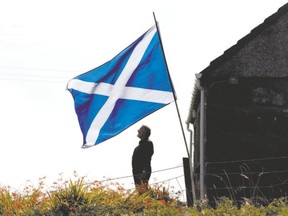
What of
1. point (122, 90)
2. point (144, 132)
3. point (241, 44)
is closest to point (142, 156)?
point (144, 132)

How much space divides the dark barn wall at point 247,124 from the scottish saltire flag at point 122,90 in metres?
4.33

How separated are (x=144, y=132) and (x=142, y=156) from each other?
18.2 inches

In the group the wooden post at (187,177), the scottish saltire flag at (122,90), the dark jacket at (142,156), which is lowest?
the wooden post at (187,177)

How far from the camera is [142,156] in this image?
13961mm

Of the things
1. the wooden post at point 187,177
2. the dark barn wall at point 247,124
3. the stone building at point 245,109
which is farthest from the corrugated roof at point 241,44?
the wooden post at point 187,177

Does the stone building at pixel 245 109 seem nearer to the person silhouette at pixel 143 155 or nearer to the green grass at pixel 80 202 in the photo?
the person silhouette at pixel 143 155

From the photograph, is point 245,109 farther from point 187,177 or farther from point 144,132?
point 187,177

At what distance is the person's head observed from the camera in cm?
1377

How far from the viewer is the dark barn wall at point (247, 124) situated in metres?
16.3

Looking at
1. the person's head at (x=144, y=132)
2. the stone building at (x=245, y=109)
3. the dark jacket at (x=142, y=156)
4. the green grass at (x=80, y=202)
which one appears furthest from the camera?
the stone building at (x=245, y=109)

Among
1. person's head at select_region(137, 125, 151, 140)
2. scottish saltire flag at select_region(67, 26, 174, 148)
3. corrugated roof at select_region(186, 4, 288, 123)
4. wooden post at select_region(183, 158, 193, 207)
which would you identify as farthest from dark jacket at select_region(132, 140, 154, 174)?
corrugated roof at select_region(186, 4, 288, 123)

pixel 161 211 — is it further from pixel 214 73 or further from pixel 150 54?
pixel 214 73

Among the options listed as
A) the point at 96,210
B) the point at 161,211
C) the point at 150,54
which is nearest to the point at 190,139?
the point at 150,54

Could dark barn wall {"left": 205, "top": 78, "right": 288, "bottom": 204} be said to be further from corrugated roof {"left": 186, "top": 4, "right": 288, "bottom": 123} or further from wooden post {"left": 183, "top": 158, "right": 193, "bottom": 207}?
wooden post {"left": 183, "top": 158, "right": 193, "bottom": 207}
